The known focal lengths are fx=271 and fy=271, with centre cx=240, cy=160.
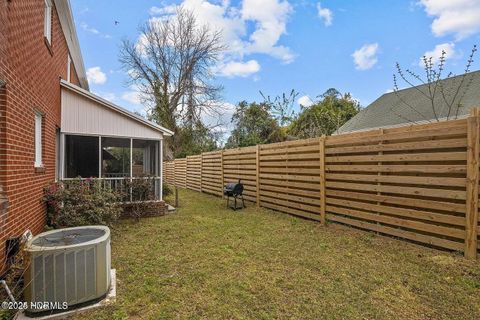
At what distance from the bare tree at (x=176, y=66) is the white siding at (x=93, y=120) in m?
15.5

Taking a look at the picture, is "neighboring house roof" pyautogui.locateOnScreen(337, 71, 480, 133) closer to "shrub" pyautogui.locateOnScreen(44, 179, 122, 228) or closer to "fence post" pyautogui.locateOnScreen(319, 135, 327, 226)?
"fence post" pyautogui.locateOnScreen(319, 135, 327, 226)

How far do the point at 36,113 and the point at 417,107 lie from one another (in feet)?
45.9

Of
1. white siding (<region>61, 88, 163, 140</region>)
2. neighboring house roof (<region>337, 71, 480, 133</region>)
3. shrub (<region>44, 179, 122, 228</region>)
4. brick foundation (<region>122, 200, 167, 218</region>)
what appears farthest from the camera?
neighboring house roof (<region>337, 71, 480, 133</region>)

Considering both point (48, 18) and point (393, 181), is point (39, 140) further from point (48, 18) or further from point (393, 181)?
point (393, 181)

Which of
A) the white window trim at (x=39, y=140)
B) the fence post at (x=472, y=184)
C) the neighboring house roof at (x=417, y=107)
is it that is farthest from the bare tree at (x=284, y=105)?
the white window trim at (x=39, y=140)

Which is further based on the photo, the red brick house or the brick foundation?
the brick foundation

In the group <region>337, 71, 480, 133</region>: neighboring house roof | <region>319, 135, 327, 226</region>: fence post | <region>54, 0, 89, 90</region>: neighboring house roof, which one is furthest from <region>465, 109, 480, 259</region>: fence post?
<region>54, 0, 89, 90</region>: neighboring house roof

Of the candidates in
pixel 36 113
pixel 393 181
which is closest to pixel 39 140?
pixel 36 113

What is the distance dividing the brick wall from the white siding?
4.92ft

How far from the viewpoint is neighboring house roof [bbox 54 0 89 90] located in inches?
269

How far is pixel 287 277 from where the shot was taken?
149 inches

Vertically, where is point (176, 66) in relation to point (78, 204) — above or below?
above

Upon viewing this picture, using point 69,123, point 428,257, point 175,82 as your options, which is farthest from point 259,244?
point 175,82

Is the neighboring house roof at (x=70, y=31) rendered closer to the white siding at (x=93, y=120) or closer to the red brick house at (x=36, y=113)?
the red brick house at (x=36, y=113)
